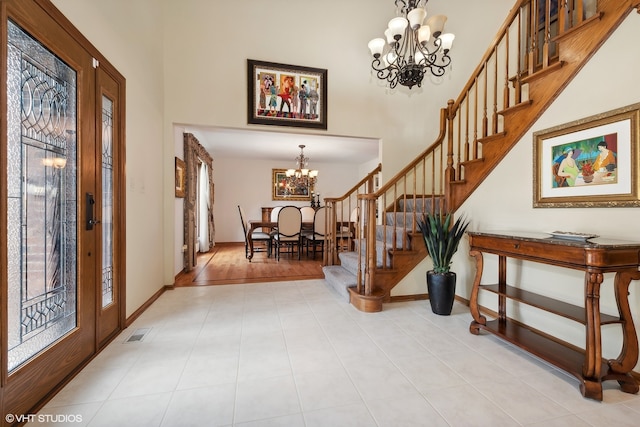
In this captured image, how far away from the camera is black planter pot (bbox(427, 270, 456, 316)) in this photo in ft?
8.50

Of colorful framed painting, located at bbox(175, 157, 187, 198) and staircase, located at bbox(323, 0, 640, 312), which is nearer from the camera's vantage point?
staircase, located at bbox(323, 0, 640, 312)

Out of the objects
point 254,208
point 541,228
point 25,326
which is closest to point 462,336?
point 541,228

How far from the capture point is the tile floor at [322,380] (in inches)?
51.9

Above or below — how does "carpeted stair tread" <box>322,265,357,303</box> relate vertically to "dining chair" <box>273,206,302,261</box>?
below

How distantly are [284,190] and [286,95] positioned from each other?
14.9 ft

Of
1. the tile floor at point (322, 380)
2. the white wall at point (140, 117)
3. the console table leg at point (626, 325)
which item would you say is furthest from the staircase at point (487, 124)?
the white wall at point (140, 117)

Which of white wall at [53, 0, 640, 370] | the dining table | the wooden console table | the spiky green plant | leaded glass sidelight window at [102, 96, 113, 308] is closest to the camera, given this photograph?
the wooden console table

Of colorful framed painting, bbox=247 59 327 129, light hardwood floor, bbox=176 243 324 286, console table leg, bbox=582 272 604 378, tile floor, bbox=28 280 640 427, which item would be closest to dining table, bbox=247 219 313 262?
light hardwood floor, bbox=176 243 324 286

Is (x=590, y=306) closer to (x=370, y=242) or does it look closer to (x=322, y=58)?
(x=370, y=242)

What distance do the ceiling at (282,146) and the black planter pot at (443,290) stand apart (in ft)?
9.39

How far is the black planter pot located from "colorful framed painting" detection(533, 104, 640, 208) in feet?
3.13

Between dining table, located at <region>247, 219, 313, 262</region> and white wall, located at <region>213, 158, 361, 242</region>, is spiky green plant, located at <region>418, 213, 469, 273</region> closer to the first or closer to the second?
dining table, located at <region>247, 219, 313, 262</region>

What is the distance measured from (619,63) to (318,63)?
120 inches

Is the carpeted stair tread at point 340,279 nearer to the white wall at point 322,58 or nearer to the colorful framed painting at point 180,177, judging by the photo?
the white wall at point 322,58
